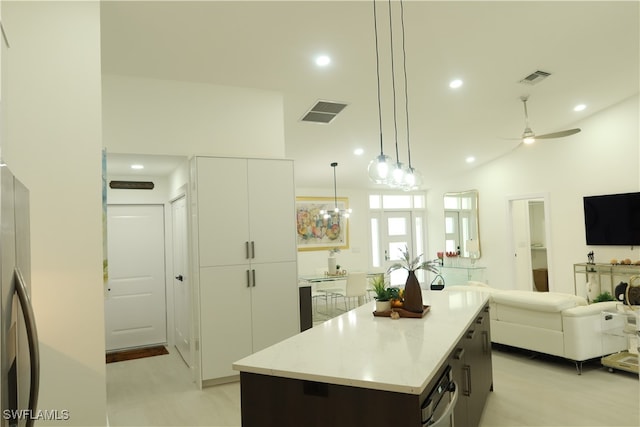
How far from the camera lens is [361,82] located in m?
4.70

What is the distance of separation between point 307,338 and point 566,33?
13.5ft

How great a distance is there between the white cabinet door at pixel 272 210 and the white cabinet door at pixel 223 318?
1.06 feet

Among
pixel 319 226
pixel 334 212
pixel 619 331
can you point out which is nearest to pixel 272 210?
pixel 619 331

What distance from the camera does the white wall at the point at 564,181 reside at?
650cm

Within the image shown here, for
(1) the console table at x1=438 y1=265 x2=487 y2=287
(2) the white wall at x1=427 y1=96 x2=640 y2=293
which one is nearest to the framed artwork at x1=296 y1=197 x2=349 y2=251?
(1) the console table at x1=438 y1=265 x2=487 y2=287

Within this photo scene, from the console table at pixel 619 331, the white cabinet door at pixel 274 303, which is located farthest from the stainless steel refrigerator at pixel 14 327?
the console table at pixel 619 331

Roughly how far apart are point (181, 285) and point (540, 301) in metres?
3.83

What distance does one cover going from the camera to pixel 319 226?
28.2 ft

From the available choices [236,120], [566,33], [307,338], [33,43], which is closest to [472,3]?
[566,33]

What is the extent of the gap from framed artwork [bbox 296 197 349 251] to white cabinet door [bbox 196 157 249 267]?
13.3 ft

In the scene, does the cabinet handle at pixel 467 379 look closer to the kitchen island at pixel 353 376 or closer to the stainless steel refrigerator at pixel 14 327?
the kitchen island at pixel 353 376

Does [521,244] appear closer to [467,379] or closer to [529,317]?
[529,317]

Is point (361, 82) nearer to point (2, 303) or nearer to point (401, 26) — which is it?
point (401, 26)

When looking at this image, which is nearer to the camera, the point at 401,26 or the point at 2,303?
the point at 2,303
